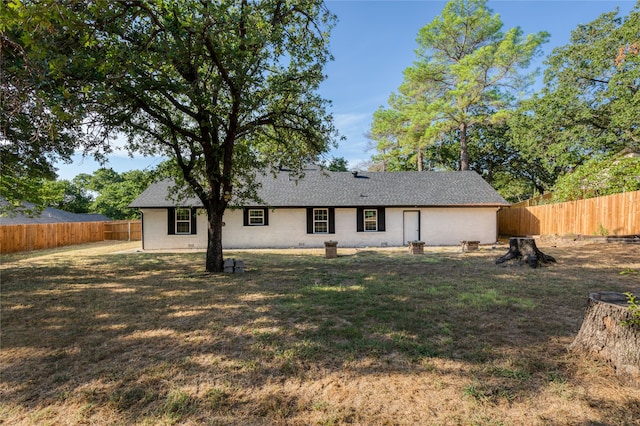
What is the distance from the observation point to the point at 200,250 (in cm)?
1583

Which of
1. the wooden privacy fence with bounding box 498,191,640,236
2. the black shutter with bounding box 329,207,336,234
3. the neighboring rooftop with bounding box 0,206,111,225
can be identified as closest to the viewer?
the wooden privacy fence with bounding box 498,191,640,236

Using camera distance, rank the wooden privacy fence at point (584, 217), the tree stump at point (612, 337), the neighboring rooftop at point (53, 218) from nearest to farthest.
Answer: the tree stump at point (612, 337), the wooden privacy fence at point (584, 217), the neighboring rooftop at point (53, 218)

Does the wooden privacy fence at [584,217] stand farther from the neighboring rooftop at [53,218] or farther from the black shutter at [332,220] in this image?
the neighboring rooftop at [53,218]

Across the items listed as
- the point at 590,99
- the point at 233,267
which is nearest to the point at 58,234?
the point at 233,267

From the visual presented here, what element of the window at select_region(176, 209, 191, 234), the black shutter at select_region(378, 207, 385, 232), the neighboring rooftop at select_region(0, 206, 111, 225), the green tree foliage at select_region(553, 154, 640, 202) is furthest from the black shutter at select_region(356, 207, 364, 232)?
the neighboring rooftop at select_region(0, 206, 111, 225)

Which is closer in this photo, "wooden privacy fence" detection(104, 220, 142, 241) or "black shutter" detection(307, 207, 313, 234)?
"black shutter" detection(307, 207, 313, 234)

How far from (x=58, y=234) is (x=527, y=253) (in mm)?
25181

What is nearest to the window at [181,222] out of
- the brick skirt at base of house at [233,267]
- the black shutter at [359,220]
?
the brick skirt at base of house at [233,267]

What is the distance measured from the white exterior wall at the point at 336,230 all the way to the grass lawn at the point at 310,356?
9.25 meters

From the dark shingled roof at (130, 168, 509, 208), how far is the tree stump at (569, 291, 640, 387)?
13.2m

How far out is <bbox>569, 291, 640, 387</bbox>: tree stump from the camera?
2.91m

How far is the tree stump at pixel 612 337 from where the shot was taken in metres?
2.91

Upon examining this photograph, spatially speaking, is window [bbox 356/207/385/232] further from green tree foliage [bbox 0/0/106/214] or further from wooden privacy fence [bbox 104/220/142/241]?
wooden privacy fence [bbox 104/220/142/241]

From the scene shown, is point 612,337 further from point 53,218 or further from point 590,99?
point 53,218
